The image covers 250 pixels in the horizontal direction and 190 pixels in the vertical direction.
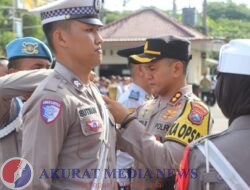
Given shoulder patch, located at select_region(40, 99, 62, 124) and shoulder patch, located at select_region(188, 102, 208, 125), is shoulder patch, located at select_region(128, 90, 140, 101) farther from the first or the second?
shoulder patch, located at select_region(40, 99, 62, 124)

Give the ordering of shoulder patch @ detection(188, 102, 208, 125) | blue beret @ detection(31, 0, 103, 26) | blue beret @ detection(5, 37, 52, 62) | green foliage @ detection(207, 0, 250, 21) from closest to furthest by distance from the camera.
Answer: blue beret @ detection(31, 0, 103, 26), shoulder patch @ detection(188, 102, 208, 125), blue beret @ detection(5, 37, 52, 62), green foliage @ detection(207, 0, 250, 21)

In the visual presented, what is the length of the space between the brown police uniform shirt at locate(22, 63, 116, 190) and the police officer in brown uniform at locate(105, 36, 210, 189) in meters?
0.31

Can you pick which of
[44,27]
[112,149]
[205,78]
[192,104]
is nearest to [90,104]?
[112,149]

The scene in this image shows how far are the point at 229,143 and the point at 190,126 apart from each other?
89 centimetres

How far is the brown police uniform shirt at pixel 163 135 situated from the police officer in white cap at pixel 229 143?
2.42ft

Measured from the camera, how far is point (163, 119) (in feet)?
9.68

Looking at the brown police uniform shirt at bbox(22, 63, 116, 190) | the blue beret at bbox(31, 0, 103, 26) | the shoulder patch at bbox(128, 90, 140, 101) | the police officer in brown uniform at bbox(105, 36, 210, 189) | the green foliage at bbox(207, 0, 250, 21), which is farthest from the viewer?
the green foliage at bbox(207, 0, 250, 21)

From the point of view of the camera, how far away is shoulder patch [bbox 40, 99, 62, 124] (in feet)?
6.95

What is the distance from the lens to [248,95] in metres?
1.78

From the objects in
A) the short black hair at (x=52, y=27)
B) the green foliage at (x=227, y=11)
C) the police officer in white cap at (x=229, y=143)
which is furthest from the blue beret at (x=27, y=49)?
the green foliage at (x=227, y=11)

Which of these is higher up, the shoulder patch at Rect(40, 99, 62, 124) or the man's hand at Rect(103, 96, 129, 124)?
the shoulder patch at Rect(40, 99, 62, 124)

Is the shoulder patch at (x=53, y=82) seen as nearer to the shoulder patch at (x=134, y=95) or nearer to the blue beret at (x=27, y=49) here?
the blue beret at (x=27, y=49)

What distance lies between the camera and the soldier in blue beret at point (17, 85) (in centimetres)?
250

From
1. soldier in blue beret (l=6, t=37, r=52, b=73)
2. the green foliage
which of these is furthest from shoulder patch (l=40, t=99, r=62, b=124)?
the green foliage
